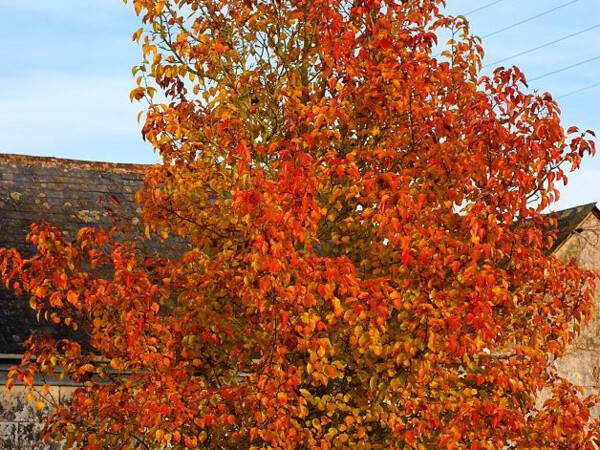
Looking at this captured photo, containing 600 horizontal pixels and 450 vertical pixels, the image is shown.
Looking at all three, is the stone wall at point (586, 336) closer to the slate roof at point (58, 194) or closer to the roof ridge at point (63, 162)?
the slate roof at point (58, 194)

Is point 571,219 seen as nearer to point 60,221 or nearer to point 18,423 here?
point 60,221

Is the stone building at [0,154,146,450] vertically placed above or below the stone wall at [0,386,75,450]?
above

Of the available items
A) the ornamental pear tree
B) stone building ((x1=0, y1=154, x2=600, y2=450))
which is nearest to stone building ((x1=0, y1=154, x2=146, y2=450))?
stone building ((x1=0, y1=154, x2=600, y2=450))

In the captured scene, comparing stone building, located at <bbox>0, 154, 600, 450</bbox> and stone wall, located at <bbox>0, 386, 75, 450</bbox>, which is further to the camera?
stone building, located at <bbox>0, 154, 600, 450</bbox>

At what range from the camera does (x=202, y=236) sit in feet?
37.0

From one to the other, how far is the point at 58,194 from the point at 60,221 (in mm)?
1086

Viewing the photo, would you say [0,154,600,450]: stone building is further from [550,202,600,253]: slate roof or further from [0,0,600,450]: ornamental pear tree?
[0,0,600,450]: ornamental pear tree

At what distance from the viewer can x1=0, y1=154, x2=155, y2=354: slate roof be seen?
17695mm

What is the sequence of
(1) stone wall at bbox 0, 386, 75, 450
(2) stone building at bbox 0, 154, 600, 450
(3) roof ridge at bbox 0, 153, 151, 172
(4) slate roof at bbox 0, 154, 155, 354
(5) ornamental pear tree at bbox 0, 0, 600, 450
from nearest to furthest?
1. (5) ornamental pear tree at bbox 0, 0, 600, 450
2. (1) stone wall at bbox 0, 386, 75, 450
3. (2) stone building at bbox 0, 154, 600, 450
4. (4) slate roof at bbox 0, 154, 155, 354
5. (3) roof ridge at bbox 0, 153, 151, 172

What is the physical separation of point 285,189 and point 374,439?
2.78 metres

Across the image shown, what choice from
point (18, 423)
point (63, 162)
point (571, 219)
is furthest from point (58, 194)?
point (571, 219)

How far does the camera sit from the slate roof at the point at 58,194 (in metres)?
17.7

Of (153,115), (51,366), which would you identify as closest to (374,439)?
(51,366)

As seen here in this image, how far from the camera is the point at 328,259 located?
30.7 ft
